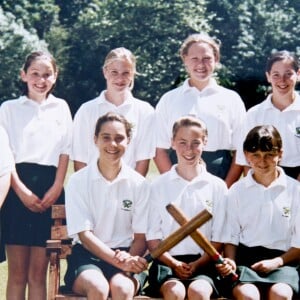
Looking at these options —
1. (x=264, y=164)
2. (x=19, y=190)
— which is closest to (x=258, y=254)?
(x=264, y=164)

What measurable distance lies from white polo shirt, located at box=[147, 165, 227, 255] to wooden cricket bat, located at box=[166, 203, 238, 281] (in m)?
0.39

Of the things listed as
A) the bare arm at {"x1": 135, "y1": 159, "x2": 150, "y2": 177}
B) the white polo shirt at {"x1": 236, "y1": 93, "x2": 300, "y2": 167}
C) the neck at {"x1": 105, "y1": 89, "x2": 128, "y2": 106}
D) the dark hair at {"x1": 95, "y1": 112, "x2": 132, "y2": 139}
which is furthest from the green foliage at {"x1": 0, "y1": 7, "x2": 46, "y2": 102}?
the dark hair at {"x1": 95, "y1": 112, "x2": 132, "y2": 139}

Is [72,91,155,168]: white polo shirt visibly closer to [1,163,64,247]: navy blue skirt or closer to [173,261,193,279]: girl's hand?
[1,163,64,247]: navy blue skirt

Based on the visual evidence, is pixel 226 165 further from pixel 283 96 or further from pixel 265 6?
pixel 265 6

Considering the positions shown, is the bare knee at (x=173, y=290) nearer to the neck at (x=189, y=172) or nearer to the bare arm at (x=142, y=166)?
the neck at (x=189, y=172)

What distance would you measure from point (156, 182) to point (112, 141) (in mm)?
421

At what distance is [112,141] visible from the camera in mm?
6016

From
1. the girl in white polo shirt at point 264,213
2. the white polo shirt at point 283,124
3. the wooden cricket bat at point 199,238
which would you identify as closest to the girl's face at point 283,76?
the white polo shirt at point 283,124

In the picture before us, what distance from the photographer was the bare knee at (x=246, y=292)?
550cm

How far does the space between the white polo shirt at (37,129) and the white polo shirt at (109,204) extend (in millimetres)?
679

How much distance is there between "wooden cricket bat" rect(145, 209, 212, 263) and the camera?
5.33 m

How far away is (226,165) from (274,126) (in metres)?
0.51

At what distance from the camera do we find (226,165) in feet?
22.2

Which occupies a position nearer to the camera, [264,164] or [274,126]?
[264,164]
